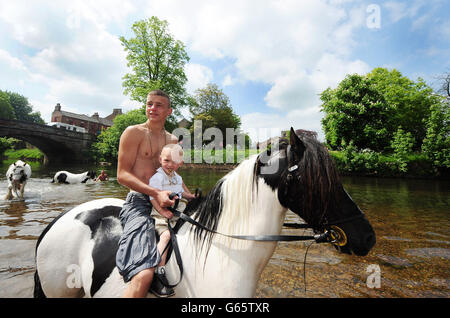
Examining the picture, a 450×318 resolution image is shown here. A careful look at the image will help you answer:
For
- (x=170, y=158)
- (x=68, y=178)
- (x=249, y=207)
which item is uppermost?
(x=170, y=158)

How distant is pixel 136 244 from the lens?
Answer: 5.47 feet

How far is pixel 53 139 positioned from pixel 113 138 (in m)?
8.28

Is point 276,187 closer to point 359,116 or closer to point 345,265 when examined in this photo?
point 345,265

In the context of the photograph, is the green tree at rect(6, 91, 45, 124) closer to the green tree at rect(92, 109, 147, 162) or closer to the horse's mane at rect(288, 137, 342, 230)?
the green tree at rect(92, 109, 147, 162)

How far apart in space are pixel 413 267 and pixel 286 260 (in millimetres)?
2344

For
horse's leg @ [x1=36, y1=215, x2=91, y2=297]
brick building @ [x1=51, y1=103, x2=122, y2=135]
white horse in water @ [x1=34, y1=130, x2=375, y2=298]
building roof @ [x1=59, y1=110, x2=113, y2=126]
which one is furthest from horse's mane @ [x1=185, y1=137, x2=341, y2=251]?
building roof @ [x1=59, y1=110, x2=113, y2=126]

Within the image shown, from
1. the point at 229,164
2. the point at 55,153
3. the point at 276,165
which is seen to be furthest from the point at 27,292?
the point at 55,153

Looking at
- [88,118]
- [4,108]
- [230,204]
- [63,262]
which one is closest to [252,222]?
[230,204]

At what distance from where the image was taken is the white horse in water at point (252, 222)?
153cm

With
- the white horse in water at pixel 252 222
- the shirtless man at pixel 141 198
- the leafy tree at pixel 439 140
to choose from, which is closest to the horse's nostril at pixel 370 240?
the white horse in water at pixel 252 222

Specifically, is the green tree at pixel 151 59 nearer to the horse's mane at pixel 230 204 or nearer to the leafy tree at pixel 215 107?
the leafy tree at pixel 215 107

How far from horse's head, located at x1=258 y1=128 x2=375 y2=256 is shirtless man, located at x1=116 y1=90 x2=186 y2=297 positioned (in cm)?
100

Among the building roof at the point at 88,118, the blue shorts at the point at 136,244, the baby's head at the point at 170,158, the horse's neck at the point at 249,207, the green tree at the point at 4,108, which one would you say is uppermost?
the building roof at the point at 88,118

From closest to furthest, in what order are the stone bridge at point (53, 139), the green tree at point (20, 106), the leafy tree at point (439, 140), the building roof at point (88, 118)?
the leafy tree at point (439, 140), the stone bridge at point (53, 139), the green tree at point (20, 106), the building roof at point (88, 118)
